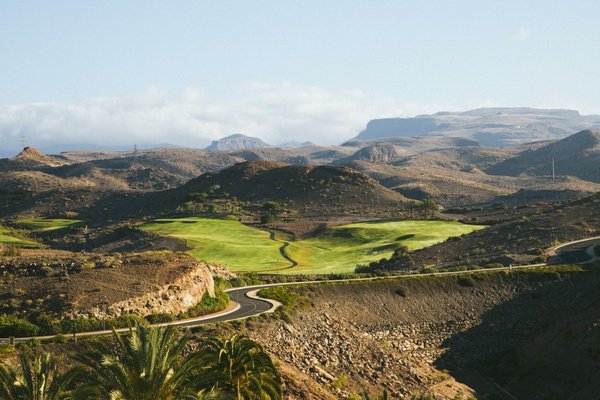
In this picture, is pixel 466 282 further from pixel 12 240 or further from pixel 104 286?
pixel 12 240

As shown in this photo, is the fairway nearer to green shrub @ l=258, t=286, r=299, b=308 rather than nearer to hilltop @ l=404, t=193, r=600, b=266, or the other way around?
hilltop @ l=404, t=193, r=600, b=266

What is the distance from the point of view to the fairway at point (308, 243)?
86.9 metres

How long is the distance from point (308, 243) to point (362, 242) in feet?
29.2

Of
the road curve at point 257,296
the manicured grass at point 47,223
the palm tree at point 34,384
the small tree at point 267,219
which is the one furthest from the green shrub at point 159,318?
the manicured grass at point 47,223

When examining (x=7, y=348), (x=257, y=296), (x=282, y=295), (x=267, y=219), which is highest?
(x=7, y=348)

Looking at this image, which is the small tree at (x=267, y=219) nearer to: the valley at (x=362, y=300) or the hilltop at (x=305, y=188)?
the valley at (x=362, y=300)

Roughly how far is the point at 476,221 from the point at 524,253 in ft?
138

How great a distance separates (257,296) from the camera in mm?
50781

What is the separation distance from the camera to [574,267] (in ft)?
208

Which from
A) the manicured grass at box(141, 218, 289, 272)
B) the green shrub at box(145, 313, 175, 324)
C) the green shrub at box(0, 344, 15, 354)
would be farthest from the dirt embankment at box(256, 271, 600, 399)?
the manicured grass at box(141, 218, 289, 272)

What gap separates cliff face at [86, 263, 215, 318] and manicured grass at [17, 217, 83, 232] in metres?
95.2

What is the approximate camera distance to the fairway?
86938mm

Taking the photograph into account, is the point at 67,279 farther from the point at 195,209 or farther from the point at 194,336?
the point at 195,209

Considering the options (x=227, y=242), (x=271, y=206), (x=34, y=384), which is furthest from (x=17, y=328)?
(x=271, y=206)
